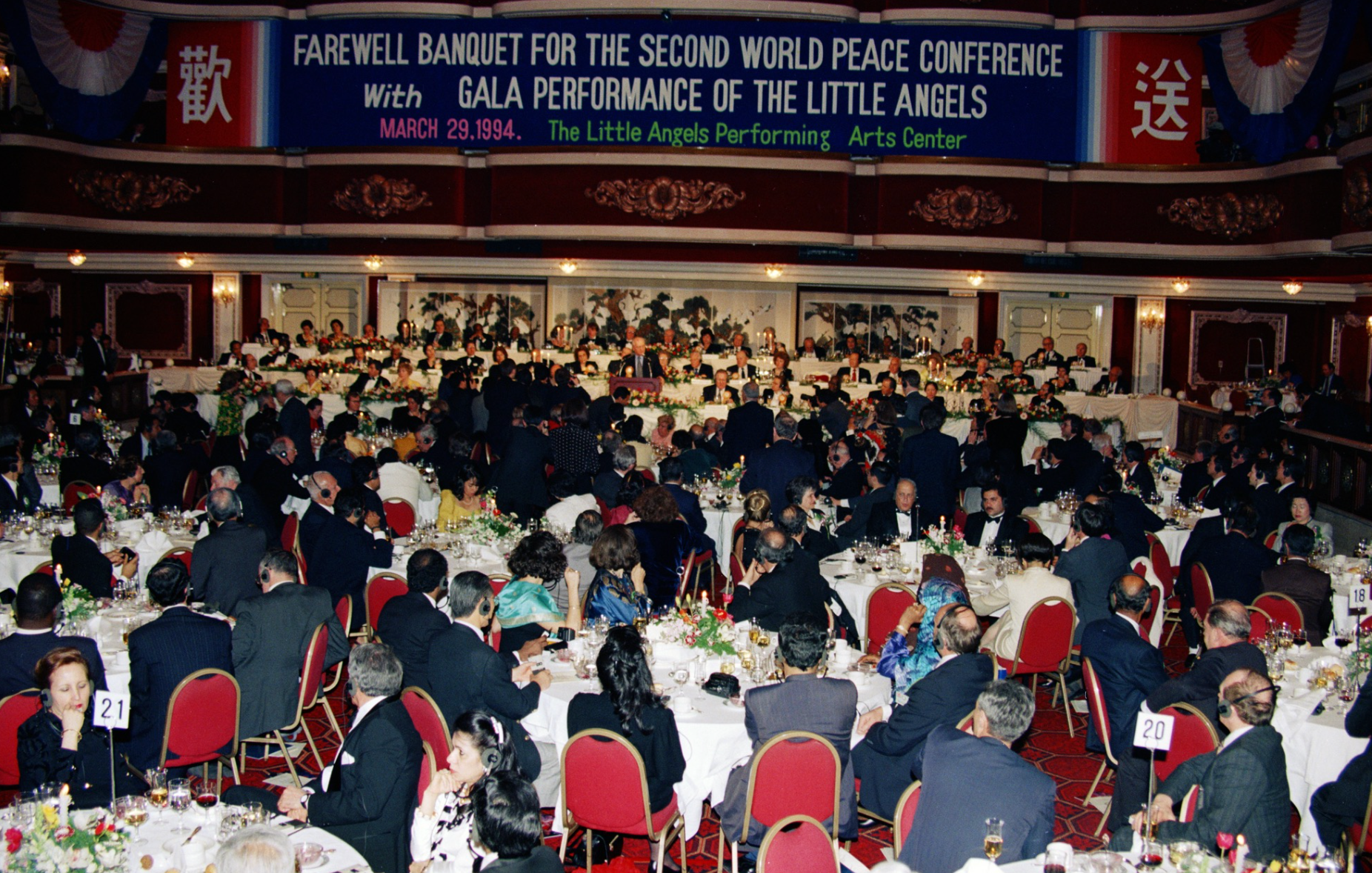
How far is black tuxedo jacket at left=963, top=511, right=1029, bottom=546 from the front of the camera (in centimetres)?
895

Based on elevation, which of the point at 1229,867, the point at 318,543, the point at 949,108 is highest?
the point at 949,108

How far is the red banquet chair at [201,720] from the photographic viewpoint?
590 centimetres

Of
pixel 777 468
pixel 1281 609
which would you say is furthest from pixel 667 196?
pixel 1281 609

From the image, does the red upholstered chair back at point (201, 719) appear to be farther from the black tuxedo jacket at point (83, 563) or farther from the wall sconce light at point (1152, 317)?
the wall sconce light at point (1152, 317)

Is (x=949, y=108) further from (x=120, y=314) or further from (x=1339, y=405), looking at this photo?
(x=120, y=314)

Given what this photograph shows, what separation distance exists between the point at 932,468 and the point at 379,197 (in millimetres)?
11745

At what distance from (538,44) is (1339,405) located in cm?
1197

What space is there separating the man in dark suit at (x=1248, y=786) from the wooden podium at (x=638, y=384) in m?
12.4

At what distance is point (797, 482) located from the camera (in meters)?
9.15

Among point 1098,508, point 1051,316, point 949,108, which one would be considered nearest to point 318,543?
point 1098,508

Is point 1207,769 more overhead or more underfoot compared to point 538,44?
more underfoot

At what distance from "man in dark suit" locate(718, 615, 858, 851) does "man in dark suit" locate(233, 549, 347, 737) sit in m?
2.67

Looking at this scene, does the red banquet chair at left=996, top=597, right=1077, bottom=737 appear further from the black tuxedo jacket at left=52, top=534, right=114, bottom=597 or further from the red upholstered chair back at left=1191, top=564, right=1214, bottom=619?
the black tuxedo jacket at left=52, top=534, right=114, bottom=597

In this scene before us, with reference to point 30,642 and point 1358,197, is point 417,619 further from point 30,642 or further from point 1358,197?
point 1358,197
